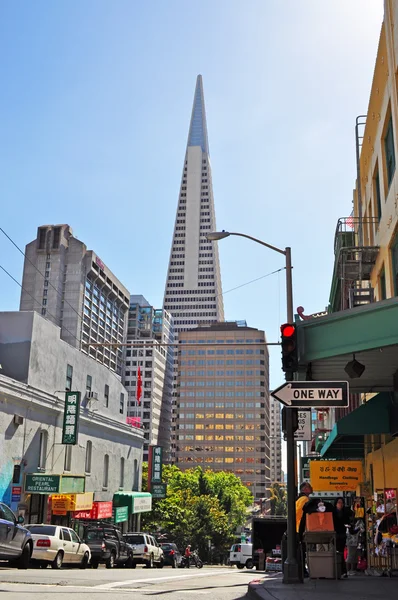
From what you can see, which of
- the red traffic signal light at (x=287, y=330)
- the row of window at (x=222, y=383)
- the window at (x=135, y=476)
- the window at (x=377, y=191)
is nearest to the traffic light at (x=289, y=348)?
the red traffic signal light at (x=287, y=330)

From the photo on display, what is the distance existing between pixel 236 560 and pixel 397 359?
35.5 meters

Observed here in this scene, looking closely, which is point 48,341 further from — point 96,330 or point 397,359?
point 96,330

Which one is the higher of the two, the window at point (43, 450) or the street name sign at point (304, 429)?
the street name sign at point (304, 429)

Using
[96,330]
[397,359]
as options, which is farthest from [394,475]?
[96,330]

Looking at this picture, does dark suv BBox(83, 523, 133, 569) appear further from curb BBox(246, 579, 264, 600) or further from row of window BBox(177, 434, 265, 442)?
row of window BBox(177, 434, 265, 442)

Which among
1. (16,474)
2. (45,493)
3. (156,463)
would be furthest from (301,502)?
(156,463)

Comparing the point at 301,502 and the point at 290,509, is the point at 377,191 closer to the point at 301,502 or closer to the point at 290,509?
the point at 301,502

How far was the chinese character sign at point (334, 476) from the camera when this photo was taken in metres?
26.4

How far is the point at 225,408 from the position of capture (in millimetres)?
180125

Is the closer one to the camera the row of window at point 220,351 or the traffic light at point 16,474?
the traffic light at point 16,474

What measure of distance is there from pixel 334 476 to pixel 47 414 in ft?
50.3

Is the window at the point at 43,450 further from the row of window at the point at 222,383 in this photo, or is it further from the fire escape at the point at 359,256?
the row of window at the point at 222,383

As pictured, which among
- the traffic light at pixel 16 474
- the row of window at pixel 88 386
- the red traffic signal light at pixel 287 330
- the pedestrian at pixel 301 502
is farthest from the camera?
the row of window at pixel 88 386

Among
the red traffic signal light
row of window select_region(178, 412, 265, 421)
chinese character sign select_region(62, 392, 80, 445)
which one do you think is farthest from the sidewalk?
row of window select_region(178, 412, 265, 421)
